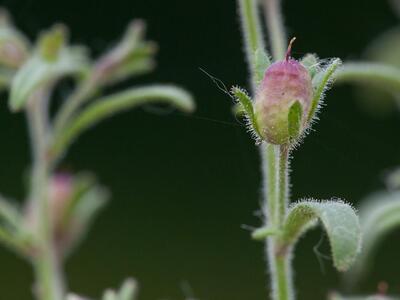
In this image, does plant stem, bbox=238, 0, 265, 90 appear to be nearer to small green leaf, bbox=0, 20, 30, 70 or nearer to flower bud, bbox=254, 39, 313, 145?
flower bud, bbox=254, 39, 313, 145

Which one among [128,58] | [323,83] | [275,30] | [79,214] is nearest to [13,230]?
[79,214]

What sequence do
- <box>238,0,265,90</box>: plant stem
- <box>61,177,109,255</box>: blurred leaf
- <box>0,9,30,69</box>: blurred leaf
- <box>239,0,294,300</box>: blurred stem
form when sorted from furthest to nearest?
<box>61,177,109,255</box>: blurred leaf, <box>0,9,30,69</box>: blurred leaf, <box>238,0,265,90</box>: plant stem, <box>239,0,294,300</box>: blurred stem

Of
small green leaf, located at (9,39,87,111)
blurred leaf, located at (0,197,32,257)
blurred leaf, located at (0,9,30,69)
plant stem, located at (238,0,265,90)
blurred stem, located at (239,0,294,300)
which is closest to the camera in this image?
blurred stem, located at (239,0,294,300)

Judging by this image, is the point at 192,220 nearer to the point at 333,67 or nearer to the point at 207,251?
the point at 207,251

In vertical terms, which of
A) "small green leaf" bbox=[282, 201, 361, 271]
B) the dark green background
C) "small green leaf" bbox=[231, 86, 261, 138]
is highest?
the dark green background

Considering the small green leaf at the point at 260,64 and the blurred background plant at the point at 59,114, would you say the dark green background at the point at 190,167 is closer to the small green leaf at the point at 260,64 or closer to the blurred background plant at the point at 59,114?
the blurred background plant at the point at 59,114

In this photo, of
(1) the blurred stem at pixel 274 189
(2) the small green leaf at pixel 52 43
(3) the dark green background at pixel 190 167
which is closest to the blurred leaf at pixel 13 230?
(2) the small green leaf at pixel 52 43

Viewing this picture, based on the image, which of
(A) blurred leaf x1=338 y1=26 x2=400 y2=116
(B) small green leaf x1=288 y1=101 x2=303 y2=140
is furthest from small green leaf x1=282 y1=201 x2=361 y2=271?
(A) blurred leaf x1=338 y1=26 x2=400 y2=116
